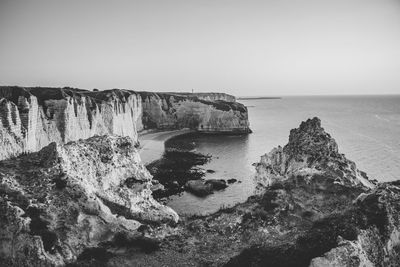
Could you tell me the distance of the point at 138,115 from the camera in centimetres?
9488

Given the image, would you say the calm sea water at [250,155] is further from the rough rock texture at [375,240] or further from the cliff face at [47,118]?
the rough rock texture at [375,240]

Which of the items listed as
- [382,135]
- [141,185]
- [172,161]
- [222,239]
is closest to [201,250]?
[222,239]

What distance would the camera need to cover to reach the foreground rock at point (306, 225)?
1141cm

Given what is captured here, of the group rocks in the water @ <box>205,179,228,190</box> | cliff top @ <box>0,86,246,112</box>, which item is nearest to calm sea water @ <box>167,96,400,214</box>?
rocks in the water @ <box>205,179,228,190</box>

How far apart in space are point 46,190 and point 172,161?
147 ft

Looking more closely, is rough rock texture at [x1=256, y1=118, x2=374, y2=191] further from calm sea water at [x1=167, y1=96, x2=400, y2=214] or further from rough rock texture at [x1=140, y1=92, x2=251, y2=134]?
rough rock texture at [x1=140, y1=92, x2=251, y2=134]

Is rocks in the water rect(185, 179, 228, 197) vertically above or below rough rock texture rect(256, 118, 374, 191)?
below

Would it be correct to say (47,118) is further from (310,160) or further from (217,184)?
(310,160)

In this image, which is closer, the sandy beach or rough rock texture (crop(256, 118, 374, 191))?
rough rock texture (crop(256, 118, 374, 191))

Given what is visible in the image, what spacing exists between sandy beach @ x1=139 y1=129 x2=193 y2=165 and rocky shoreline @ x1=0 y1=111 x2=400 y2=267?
130 ft

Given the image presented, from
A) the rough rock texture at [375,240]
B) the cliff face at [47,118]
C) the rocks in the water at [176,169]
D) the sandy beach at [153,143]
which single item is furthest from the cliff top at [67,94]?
the rough rock texture at [375,240]

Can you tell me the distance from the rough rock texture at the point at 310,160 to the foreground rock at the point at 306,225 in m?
0.06

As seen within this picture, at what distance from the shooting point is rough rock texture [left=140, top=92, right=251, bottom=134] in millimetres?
101625

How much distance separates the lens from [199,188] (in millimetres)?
41406
